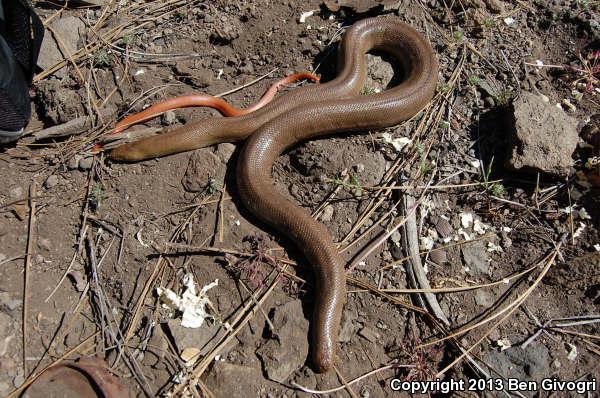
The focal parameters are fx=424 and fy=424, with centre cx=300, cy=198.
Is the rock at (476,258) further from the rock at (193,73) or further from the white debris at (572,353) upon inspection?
the rock at (193,73)

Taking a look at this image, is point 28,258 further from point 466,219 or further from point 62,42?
point 466,219

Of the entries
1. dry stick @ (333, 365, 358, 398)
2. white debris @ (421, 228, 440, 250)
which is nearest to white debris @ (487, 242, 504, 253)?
white debris @ (421, 228, 440, 250)

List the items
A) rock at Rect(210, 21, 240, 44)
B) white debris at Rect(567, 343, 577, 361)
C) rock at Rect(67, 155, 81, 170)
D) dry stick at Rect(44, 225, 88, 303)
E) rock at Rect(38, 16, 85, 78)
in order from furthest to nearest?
rock at Rect(210, 21, 240, 44) < rock at Rect(38, 16, 85, 78) < rock at Rect(67, 155, 81, 170) < dry stick at Rect(44, 225, 88, 303) < white debris at Rect(567, 343, 577, 361)

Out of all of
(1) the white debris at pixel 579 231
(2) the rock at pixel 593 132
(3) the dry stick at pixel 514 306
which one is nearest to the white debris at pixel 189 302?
(3) the dry stick at pixel 514 306

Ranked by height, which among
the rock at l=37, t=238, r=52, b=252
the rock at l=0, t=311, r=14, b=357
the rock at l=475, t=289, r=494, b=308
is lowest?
the rock at l=0, t=311, r=14, b=357

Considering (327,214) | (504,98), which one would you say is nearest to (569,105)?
(504,98)

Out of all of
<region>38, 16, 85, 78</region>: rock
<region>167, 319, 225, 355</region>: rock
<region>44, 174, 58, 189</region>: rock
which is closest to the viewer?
<region>167, 319, 225, 355</region>: rock

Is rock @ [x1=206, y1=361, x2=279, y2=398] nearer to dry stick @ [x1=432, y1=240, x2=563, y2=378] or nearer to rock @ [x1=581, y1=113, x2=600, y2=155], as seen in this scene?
dry stick @ [x1=432, y1=240, x2=563, y2=378]
